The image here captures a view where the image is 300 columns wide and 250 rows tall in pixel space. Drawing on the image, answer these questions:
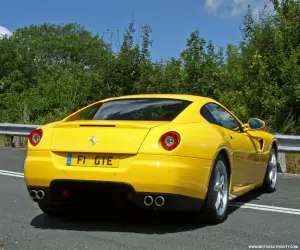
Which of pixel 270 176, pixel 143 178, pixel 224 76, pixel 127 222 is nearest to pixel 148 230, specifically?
pixel 127 222

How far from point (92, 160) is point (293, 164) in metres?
6.54

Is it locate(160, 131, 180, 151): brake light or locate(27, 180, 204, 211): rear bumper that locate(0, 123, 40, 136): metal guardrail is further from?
locate(160, 131, 180, 151): brake light

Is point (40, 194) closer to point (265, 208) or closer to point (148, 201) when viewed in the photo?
point (148, 201)

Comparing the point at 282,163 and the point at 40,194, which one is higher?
the point at 282,163

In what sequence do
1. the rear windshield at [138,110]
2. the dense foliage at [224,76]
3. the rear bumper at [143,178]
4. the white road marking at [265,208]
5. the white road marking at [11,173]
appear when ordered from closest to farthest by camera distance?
the rear bumper at [143,178]
the rear windshield at [138,110]
the white road marking at [265,208]
the white road marking at [11,173]
the dense foliage at [224,76]

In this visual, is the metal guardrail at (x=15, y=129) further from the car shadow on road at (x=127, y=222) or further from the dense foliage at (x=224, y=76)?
the car shadow on road at (x=127, y=222)

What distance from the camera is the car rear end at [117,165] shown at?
182 inches

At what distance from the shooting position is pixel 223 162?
539 centimetres

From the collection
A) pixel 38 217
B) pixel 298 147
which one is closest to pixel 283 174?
pixel 298 147

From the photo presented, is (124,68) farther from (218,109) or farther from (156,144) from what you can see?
(156,144)

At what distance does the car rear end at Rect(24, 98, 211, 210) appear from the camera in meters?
4.62

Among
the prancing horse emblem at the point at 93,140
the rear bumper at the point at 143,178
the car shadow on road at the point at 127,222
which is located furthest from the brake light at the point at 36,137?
the car shadow on road at the point at 127,222

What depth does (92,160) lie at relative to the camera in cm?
479

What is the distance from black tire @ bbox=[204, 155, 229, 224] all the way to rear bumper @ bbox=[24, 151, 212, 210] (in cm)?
13
